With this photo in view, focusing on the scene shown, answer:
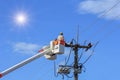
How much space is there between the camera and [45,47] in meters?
21.1

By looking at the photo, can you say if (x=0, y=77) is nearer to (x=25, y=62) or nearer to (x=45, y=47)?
(x=25, y=62)

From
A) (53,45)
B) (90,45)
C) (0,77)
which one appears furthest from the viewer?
(90,45)

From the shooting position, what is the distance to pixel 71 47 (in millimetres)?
43094

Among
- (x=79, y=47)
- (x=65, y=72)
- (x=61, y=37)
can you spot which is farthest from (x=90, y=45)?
(x=61, y=37)

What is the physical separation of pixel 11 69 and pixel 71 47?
23556mm

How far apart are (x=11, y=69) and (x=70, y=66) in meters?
24.5

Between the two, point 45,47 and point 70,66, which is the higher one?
point 70,66

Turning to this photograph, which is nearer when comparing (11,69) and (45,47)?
(11,69)

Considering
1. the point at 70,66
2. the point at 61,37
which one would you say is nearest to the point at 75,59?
the point at 70,66

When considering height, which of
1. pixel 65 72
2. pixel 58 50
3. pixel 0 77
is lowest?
pixel 0 77

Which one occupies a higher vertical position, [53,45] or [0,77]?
[53,45]

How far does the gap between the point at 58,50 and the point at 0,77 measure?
269 cm

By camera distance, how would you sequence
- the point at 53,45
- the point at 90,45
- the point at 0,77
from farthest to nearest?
the point at 90,45 → the point at 53,45 → the point at 0,77

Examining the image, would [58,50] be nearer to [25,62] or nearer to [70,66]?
[25,62]
